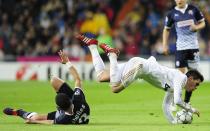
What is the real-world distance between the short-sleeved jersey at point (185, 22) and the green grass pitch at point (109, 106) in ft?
5.02

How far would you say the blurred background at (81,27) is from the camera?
2823 centimetres

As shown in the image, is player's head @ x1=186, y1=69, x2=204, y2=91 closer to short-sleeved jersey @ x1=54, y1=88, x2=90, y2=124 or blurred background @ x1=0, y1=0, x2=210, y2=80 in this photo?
short-sleeved jersey @ x1=54, y1=88, x2=90, y2=124

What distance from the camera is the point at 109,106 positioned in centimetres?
1748

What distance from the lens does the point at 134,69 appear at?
43.3 ft

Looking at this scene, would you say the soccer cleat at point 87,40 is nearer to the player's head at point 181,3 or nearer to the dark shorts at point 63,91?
the dark shorts at point 63,91

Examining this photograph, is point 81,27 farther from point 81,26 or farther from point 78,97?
point 78,97

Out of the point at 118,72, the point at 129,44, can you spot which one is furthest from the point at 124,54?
the point at 118,72

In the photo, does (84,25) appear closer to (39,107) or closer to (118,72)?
(39,107)

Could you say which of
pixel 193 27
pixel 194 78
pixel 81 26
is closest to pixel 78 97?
pixel 194 78

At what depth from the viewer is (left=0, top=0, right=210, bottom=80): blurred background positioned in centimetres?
2823

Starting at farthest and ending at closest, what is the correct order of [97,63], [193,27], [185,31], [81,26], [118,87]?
[81,26] < [185,31] < [193,27] < [97,63] < [118,87]

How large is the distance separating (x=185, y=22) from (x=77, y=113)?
4.64m

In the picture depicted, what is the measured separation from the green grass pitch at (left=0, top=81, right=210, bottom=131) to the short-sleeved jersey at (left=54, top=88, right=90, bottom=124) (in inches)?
8.4

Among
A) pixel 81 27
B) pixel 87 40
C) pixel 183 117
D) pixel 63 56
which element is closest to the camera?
pixel 183 117
